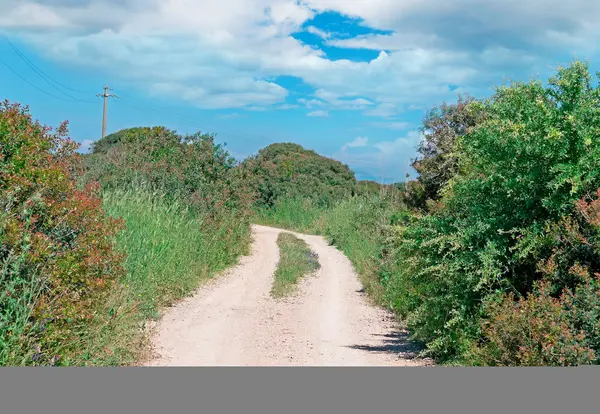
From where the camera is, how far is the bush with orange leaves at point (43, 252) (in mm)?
6383

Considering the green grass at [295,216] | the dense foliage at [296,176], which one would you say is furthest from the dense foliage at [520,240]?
the dense foliage at [296,176]

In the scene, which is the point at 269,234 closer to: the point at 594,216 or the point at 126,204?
the point at 126,204

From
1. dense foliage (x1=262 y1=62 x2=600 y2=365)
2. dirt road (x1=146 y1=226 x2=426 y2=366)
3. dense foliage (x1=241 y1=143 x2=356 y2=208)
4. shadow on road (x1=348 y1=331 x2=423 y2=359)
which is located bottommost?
shadow on road (x1=348 y1=331 x2=423 y2=359)

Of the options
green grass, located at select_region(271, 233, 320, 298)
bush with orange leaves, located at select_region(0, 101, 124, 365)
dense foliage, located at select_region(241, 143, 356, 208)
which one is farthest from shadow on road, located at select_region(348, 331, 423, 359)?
dense foliage, located at select_region(241, 143, 356, 208)

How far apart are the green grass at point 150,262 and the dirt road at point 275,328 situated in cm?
37

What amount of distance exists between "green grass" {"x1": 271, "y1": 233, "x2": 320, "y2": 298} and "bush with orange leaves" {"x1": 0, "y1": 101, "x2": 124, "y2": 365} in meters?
7.79

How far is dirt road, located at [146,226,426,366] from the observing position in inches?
350

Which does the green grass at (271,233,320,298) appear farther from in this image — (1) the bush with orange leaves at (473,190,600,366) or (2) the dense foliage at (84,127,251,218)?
(1) the bush with orange leaves at (473,190,600,366)

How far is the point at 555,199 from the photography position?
7641 mm

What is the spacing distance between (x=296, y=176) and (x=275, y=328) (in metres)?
33.6

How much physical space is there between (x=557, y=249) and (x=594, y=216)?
0.64 meters

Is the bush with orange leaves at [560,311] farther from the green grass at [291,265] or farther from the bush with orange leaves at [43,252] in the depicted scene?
the green grass at [291,265]

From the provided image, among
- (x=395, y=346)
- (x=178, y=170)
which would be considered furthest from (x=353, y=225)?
(x=395, y=346)

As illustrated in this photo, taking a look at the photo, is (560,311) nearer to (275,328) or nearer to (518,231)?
(518,231)
